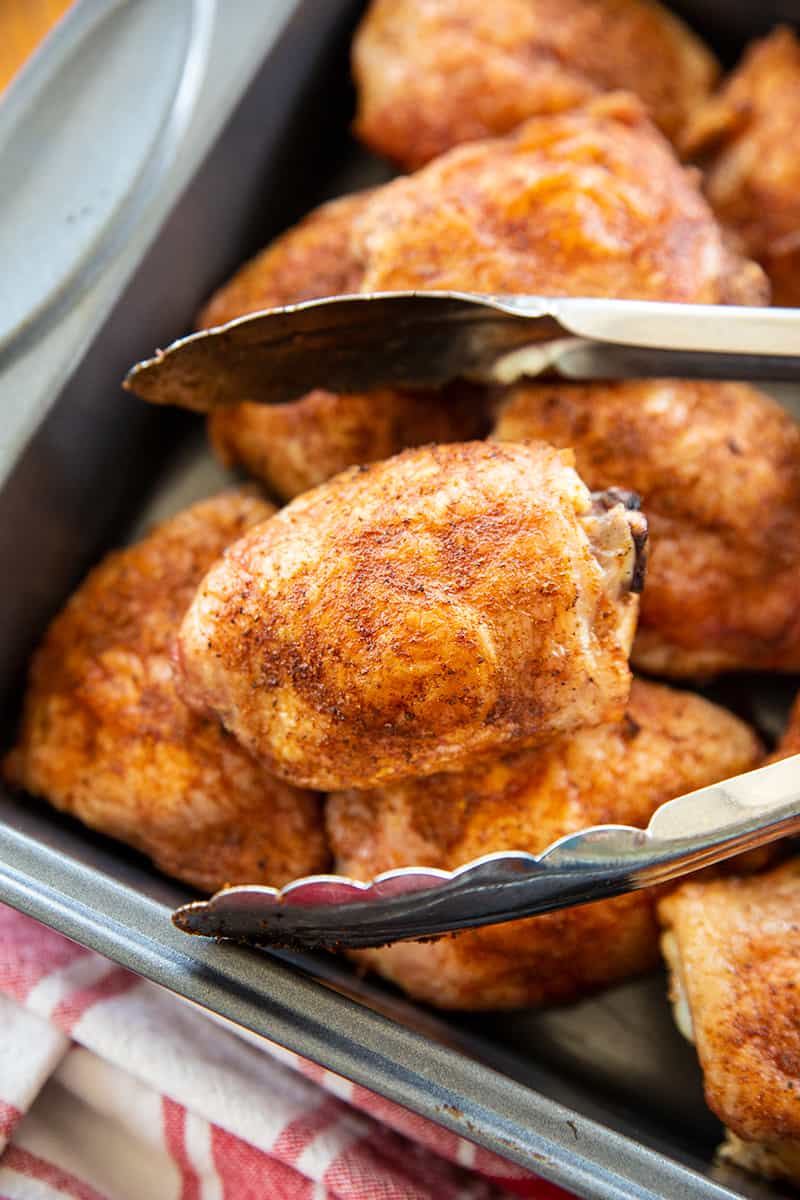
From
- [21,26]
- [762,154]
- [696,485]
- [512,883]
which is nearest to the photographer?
[512,883]

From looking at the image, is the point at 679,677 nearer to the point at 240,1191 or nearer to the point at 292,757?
the point at 292,757

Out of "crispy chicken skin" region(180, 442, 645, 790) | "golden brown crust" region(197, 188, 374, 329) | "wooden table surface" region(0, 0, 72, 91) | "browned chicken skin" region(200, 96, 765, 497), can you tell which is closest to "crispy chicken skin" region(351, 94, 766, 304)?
"browned chicken skin" region(200, 96, 765, 497)

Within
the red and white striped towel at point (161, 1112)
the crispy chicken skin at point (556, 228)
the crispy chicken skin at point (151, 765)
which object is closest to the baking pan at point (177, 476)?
the crispy chicken skin at point (151, 765)

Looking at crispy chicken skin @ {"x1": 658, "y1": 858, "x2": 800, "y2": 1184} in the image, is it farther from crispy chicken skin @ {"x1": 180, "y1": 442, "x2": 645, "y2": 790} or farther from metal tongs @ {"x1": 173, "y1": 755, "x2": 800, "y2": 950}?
crispy chicken skin @ {"x1": 180, "y1": 442, "x2": 645, "y2": 790}

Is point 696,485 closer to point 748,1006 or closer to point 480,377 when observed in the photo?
point 480,377

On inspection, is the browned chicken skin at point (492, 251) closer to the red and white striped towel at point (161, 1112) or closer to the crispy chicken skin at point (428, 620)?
the crispy chicken skin at point (428, 620)

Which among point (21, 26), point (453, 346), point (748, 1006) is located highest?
point (21, 26)

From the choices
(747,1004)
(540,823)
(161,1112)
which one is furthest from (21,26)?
(747,1004)
